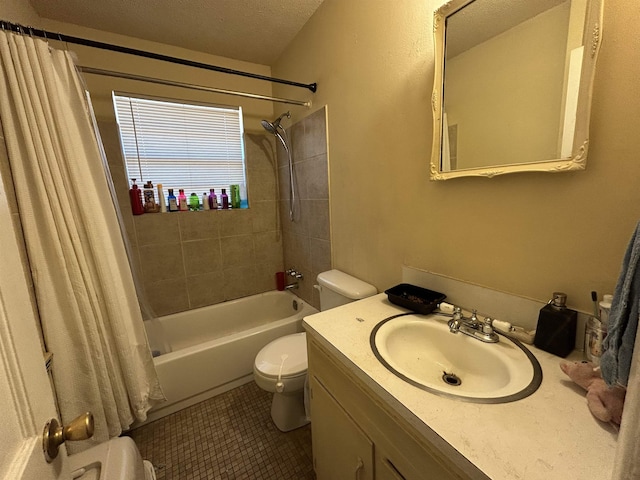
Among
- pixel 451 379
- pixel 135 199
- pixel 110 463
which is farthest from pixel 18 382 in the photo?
pixel 135 199

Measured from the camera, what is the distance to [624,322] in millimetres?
468

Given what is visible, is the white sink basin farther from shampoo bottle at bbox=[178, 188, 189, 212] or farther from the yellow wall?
shampoo bottle at bbox=[178, 188, 189, 212]

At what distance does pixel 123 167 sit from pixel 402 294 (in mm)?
2074

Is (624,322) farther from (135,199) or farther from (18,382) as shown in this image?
(135,199)

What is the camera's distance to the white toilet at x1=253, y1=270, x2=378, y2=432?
142cm

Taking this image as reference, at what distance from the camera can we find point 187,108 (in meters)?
2.14

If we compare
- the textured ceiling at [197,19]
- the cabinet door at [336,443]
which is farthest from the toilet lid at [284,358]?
the textured ceiling at [197,19]

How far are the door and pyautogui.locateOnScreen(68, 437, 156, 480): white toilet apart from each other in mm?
545

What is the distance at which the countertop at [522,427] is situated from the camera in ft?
1.56

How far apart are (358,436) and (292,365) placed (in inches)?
27.5

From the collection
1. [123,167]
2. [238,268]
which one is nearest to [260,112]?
[123,167]

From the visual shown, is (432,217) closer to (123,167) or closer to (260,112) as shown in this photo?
(260,112)

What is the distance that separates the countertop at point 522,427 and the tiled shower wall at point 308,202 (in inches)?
48.2

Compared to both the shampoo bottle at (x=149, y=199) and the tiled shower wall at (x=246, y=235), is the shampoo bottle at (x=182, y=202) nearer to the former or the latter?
the tiled shower wall at (x=246, y=235)
